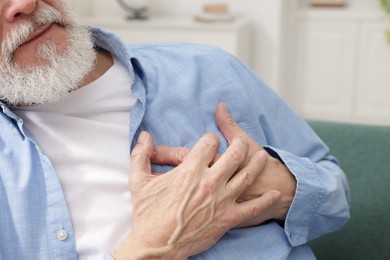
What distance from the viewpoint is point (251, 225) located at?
1.03m

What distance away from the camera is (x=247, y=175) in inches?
37.9

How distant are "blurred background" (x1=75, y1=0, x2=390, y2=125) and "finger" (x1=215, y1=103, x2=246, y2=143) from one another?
236 centimetres

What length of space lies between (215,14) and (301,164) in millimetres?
2449

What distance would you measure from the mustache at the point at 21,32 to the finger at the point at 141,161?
0.27 metres

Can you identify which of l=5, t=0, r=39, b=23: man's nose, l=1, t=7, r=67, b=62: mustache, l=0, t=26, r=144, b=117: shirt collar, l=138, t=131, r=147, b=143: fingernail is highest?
l=5, t=0, r=39, b=23: man's nose

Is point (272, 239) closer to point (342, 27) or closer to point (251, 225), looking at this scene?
point (251, 225)

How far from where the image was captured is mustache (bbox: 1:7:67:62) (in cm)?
97

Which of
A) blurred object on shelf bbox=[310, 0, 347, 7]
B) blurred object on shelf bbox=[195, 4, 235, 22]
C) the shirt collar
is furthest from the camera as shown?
blurred object on shelf bbox=[310, 0, 347, 7]

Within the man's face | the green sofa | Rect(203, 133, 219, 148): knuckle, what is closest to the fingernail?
Rect(203, 133, 219, 148): knuckle

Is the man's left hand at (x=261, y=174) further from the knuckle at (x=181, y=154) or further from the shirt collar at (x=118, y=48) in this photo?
the shirt collar at (x=118, y=48)

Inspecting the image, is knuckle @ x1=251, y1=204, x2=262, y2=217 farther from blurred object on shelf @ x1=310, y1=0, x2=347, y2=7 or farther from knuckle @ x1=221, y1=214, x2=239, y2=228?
blurred object on shelf @ x1=310, y1=0, x2=347, y2=7

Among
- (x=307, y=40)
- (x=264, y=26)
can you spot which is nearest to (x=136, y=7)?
(x=264, y=26)

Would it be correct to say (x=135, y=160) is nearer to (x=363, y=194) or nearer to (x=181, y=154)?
(x=181, y=154)

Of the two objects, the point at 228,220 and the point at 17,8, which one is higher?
the point at 17,8
